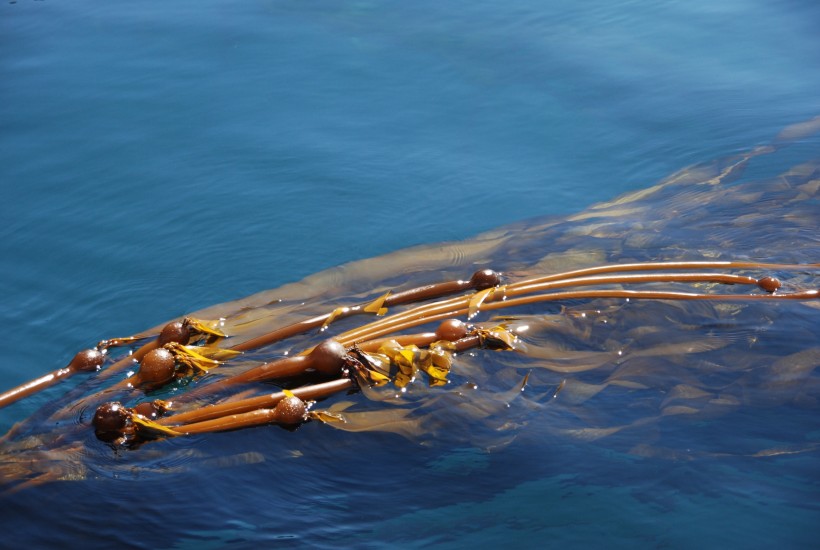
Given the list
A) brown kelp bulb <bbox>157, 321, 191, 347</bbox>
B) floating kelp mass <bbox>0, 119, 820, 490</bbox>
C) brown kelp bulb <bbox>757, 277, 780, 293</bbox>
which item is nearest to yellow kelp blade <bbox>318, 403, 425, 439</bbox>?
floating kelp mass <bbox>0, 119, 820, 490</bbox>

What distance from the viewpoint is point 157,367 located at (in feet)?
6.45

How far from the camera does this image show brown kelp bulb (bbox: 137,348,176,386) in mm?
1968

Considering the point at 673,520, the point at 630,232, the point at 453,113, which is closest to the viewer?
the point at 673,520

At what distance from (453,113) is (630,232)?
56.3 inches

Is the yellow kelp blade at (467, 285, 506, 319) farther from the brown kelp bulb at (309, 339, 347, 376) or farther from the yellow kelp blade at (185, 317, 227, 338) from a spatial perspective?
the yellow kelp blade at (185, 317, 227, 338)

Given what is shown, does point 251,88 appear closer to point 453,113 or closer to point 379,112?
point 379,112

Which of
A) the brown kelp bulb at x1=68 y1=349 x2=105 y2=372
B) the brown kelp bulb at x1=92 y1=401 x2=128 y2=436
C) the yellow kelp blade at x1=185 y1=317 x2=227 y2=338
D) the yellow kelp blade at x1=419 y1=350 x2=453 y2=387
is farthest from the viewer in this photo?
the brown kelp bulb at x1=68 y1=349 x2=105 y2=372

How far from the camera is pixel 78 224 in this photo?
338 cm

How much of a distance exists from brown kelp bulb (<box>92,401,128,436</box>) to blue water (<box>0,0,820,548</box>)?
114mm

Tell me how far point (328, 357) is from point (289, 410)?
0.45ft

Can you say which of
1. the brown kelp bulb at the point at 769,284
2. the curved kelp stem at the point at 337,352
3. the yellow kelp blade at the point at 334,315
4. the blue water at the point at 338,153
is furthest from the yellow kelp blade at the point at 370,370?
the brown kelp bulb at the point at 769,284

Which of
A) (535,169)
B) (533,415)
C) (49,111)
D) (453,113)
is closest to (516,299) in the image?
(533,415)

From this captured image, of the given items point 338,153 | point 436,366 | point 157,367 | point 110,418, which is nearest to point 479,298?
point 436,366

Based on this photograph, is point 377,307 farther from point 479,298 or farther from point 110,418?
point 110,418
